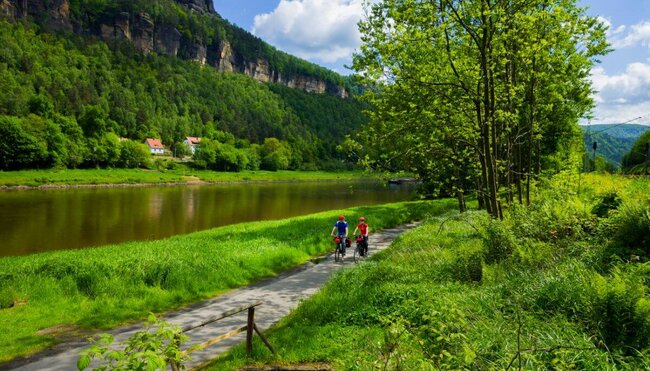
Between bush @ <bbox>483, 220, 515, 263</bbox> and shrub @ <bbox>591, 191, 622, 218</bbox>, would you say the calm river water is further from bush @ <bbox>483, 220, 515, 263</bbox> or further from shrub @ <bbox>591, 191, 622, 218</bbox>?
shrub @ <bbox>591, 191, 622, 218</bbox>

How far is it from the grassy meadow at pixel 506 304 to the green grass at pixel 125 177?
55.9 metres

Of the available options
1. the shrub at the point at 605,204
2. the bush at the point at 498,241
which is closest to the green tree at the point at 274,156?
the shrub at the point at 605,204

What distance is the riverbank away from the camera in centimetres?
7369

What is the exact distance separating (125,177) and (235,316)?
301ft

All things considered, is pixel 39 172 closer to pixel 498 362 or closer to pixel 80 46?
pixel 498 362

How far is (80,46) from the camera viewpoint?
637 ft

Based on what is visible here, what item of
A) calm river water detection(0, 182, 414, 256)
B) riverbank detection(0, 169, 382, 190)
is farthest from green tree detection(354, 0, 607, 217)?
riverbank detection(0, 169, 382, 190)

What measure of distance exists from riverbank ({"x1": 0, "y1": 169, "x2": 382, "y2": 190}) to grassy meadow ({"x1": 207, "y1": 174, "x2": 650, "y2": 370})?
4775 centimetres

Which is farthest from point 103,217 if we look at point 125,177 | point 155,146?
point 155,146

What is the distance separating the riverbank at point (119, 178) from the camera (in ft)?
242

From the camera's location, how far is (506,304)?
26.2 ft

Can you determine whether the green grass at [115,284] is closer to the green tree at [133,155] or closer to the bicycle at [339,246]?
the bicycle at [339,246]

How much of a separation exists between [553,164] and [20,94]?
140 m


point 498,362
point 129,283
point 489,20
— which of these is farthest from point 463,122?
point 129,283
